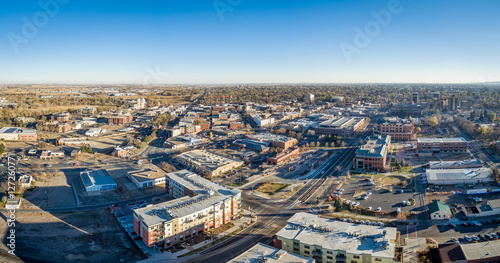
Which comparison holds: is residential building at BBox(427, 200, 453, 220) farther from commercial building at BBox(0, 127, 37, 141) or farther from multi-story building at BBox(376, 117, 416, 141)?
commercial building at BBox(0, 127, 37, 141)

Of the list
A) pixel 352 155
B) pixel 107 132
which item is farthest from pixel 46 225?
pixel 107 132

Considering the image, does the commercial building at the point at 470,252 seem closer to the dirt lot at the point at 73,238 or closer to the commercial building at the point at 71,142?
the dirt lot at the point at 73,238

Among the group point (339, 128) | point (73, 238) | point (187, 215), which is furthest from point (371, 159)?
point (73, 238)

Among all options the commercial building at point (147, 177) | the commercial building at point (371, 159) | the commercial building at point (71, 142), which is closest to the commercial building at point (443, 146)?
the commercial building at point (371, 159)

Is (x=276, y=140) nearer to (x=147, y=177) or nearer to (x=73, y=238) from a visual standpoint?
(x=147, y=177)

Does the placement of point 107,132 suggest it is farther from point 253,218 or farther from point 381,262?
point 381,262

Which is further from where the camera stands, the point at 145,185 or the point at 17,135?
the point at 17,135
